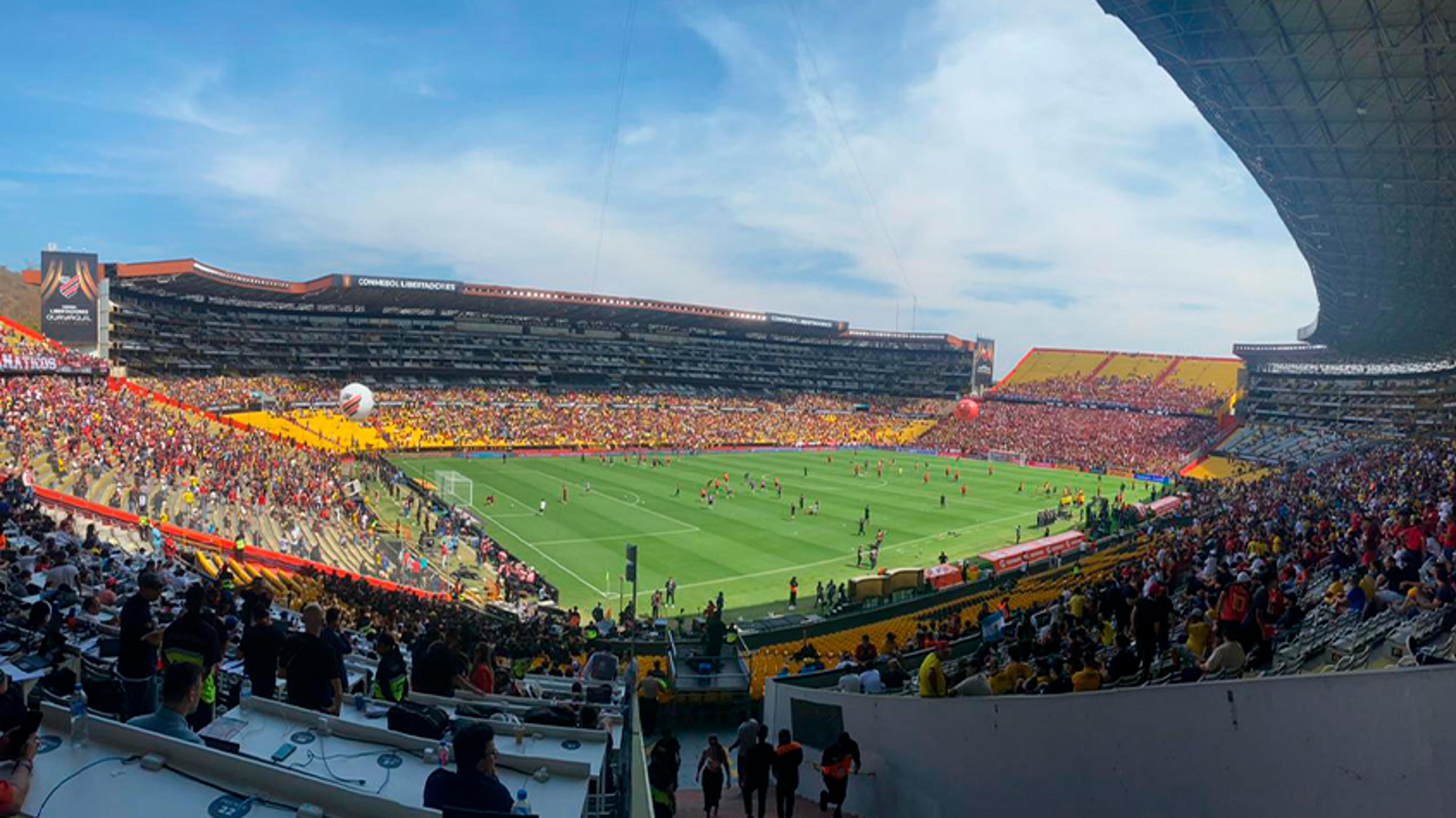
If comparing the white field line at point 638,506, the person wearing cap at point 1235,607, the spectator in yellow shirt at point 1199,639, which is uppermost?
the person wearing cap at point 1235,607

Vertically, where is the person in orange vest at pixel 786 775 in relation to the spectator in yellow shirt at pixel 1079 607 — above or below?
below

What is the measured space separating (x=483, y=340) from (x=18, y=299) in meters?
70.4

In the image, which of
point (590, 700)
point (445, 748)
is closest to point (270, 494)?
point (590, 700)

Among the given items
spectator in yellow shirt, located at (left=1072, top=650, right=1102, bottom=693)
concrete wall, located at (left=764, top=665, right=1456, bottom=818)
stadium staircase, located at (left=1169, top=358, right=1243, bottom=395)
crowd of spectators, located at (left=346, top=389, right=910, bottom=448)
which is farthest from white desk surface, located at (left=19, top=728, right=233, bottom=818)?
stadium staircase, located at (left=1169, top=358, right=1243, bottom=395)

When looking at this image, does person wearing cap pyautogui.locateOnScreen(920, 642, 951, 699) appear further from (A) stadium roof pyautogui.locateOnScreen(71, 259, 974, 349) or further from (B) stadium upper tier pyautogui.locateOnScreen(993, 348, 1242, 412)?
(B) stadium upper tier pyautogui.locateOnScreen(993, 348, 1242, 412)

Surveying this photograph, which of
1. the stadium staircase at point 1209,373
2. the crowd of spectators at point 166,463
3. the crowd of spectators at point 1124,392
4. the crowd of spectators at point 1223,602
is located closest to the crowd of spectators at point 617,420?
the crowd of spectators at point 1124,392

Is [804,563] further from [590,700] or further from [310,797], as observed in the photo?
[310,797]

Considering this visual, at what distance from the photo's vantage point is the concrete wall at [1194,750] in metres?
4.86

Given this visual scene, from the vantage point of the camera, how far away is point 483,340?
86.6 meters

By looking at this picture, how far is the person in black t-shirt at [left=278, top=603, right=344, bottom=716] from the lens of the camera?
5.54 meters

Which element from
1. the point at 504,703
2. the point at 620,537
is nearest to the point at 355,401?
the point at 620,537

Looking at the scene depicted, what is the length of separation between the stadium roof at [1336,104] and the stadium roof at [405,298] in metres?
61.1

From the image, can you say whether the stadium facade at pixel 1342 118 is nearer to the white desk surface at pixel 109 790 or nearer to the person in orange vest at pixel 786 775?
the person in orange vest at pixel 786 775

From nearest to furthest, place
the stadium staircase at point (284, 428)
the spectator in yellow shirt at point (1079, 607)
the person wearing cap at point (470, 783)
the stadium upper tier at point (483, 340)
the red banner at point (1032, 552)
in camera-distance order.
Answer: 1. the person wearing cap at point (470, 783)
2. the spectator in yellow shirt at point (1079, 607)
3. the red banner at point (1032, 552)
4. the stadium staircase at point (284, 428)
5. the stadium upper tier at point (483, 340)
